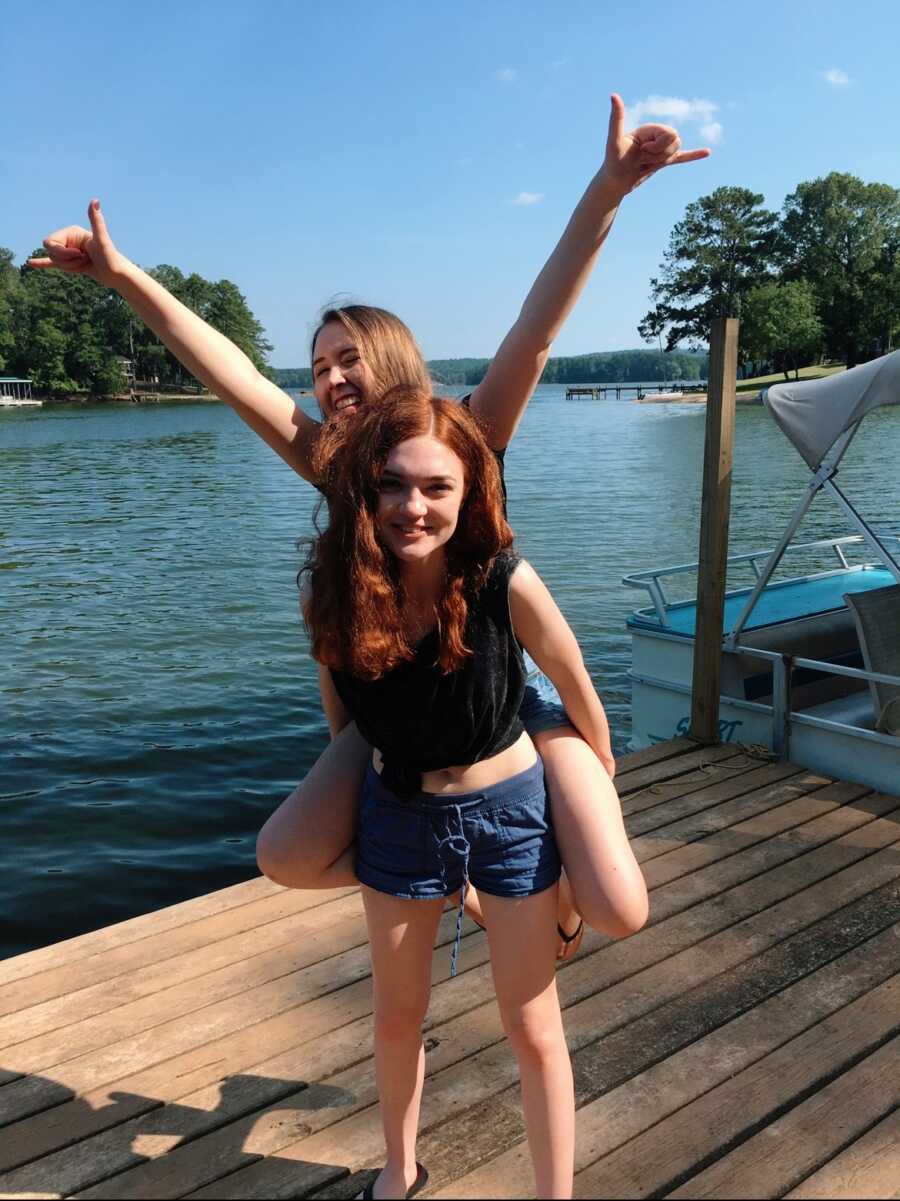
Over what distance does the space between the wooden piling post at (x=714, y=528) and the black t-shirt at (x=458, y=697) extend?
3.82 meters

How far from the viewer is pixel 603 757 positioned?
2.42 metres

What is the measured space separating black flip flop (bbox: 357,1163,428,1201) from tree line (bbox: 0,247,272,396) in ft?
343

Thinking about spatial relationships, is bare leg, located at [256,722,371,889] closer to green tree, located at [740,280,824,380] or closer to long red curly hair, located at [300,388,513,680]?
long red curly hair, located at [300,388,513,680]

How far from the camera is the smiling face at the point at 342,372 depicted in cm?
252

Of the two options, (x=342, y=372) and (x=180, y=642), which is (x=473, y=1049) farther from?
(x=180, y=642)

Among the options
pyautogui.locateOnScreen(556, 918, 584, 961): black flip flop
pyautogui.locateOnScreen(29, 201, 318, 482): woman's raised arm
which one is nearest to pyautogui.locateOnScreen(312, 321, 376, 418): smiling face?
pyautogui.locateOnScreen(29, 201, 318, 482): woman's raised arm

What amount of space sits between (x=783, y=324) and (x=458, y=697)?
85019mm

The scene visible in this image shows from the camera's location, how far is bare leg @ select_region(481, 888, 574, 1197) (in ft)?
7.25

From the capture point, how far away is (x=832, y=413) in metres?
5.93

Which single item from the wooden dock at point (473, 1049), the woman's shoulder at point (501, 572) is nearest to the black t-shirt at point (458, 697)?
the woman's shoulder at point (501, 572)

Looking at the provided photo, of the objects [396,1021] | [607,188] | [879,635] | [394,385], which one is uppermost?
[607,188]

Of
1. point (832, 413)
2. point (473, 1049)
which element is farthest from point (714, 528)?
point (473, 1049)

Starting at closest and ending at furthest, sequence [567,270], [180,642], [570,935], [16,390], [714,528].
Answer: [567,270], [570,935], [714,528], [180,642], [16,390]

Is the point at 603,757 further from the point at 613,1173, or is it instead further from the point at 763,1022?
the point at 763,1022
